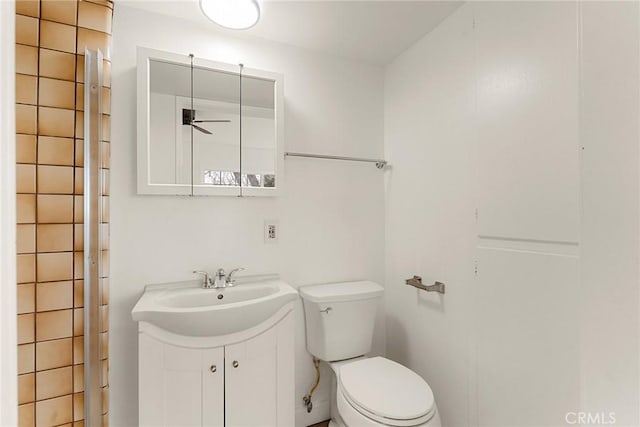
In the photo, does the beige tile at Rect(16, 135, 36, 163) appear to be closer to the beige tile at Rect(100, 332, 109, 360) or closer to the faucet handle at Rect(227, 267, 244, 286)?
the beige tile at Rect(100, 332, 109, 360)

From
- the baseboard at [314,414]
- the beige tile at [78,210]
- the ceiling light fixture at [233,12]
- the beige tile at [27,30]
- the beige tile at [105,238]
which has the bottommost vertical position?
the baseboard at [314,414]

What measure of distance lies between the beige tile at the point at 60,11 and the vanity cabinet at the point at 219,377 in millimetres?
1310

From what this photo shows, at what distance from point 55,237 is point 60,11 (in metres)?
0.95

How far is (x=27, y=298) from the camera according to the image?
118 centimetres

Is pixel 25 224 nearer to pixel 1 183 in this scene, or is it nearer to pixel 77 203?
pixel 77 203

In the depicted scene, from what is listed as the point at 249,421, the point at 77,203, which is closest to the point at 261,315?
the point at 249,421

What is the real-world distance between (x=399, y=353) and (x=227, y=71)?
6.28 feet

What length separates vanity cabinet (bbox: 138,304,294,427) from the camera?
3.82 ft

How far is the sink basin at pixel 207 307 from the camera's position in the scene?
46.1 inches

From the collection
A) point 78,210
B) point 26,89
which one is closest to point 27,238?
point 78,210

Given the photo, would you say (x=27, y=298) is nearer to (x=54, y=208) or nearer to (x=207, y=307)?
(x=54, y=208)

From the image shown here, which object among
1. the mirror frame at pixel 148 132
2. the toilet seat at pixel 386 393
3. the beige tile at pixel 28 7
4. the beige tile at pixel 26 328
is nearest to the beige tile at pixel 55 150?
the mirror frame at pixel 148 132

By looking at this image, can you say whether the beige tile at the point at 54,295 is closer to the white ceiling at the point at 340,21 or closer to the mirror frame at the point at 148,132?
the mirror frame at the point at 148,132

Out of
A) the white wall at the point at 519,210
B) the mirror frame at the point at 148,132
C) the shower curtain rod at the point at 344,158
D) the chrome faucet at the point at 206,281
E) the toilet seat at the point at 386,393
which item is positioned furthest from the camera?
the shower curtain rod at the point at 344,158
